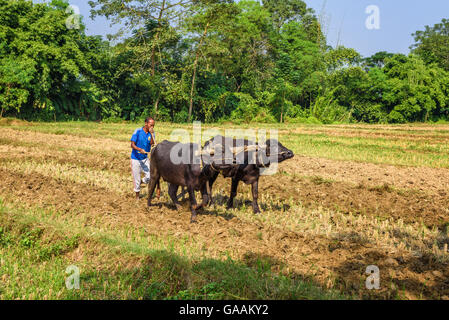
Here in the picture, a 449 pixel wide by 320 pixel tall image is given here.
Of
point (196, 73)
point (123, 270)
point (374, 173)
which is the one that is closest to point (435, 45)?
point (196, 73)

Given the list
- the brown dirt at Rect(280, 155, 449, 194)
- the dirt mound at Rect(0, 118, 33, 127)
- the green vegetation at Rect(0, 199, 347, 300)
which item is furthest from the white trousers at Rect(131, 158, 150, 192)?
the dirt mound at Rect(0, 118, 33, 127)

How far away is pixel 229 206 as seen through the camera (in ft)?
26.8

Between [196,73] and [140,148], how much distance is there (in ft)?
87.0

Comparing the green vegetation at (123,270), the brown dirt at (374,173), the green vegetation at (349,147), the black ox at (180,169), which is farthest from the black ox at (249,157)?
the green vegetation at (349,147)

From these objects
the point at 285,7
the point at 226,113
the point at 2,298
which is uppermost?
the point at 285,7

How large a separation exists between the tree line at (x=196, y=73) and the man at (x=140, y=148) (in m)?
18.6

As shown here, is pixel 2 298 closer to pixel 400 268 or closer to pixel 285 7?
pixel 400 268

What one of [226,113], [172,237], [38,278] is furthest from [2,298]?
[226,113]

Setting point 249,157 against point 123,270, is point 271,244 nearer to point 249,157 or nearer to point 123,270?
point 123,270

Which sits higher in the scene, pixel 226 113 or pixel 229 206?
pixel 226 113

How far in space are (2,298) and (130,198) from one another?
4.30 metres

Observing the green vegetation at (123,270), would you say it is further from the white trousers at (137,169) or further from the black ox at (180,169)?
the white trousers at (137,169)

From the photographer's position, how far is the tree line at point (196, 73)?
2502 centimetres

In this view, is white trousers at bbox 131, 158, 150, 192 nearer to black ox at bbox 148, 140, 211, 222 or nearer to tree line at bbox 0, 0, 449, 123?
black ox at bbox 148, 140, 211, 222
